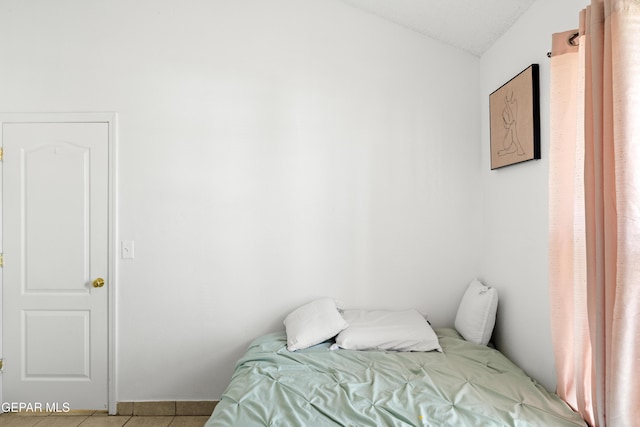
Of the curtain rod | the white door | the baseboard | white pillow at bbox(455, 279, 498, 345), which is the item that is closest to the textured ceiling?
the curtain rod

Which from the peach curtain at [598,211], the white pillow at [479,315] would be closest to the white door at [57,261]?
the white pillow at [479,315]

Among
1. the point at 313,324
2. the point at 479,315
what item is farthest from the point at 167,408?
the point at 479,315

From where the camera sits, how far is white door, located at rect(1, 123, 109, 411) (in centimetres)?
269

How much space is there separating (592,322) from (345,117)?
72.0 inches

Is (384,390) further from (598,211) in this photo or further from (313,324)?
(598,211)

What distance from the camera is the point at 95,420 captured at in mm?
2615

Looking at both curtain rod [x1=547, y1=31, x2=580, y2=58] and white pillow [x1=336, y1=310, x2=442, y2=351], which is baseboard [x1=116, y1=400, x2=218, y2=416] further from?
curtain rod [x1=547, y1=31, x2=580, y2=58]

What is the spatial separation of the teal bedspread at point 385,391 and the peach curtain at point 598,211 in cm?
27

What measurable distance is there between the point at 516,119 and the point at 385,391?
1.51 meters

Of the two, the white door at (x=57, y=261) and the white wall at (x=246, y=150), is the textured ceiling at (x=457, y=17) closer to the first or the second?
the white wall at (x=246, y=150)

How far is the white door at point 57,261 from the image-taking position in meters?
2.69

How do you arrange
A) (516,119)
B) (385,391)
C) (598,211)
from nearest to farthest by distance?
(598,211), (385,391), (516,119)

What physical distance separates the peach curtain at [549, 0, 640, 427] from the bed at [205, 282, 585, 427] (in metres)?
0.25

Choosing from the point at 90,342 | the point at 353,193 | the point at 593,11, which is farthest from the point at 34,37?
the point at 593,11
